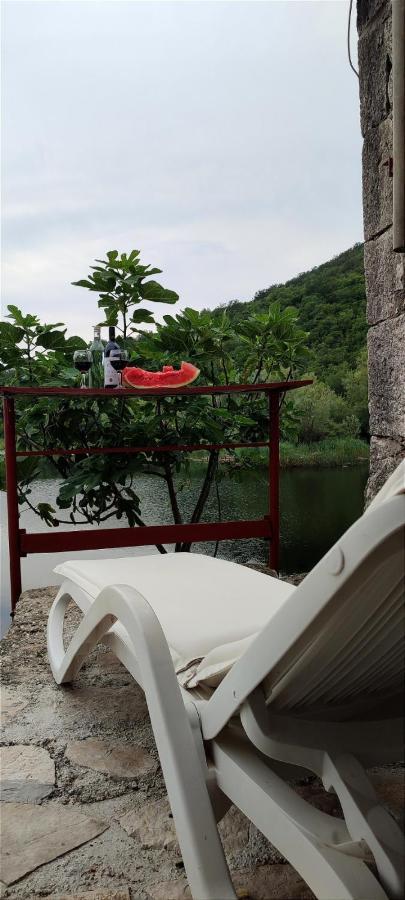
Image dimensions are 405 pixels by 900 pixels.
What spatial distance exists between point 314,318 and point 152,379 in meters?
5.53

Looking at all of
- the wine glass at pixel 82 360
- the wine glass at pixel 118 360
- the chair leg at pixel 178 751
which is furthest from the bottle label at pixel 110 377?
the chair leg at pixel 178 751

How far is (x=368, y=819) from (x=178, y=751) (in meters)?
0.26

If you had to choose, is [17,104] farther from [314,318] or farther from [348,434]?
[348,434]

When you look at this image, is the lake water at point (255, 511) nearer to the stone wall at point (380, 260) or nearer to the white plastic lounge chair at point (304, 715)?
the stone wall at point (380, 260)

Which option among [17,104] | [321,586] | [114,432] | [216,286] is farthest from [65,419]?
[216,286]

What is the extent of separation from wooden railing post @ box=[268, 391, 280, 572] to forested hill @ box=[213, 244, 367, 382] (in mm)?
4625

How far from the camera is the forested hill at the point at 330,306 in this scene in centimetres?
771

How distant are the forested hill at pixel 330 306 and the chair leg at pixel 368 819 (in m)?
6.79

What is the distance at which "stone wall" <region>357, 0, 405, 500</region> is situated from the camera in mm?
1988

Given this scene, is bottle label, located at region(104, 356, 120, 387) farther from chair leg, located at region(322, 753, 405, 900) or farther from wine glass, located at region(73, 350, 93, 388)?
chair leg, located at region(322, 753, 405, 900)

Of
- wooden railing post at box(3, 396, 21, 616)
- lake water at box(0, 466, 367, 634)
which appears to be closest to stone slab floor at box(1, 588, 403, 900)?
lake water at box(0, 466, 367, 634)

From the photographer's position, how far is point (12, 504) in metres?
2.59

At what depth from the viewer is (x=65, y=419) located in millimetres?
3258

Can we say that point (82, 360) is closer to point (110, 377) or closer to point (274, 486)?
point (110, 377)
